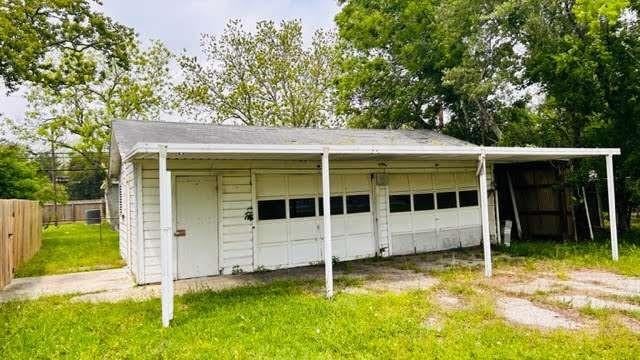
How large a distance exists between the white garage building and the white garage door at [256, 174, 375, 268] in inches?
0.8

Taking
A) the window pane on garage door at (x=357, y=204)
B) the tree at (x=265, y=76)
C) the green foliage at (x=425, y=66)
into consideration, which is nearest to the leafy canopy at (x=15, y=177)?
the tree at (x=265, y=76)

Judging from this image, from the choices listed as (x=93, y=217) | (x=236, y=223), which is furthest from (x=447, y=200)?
(x=93, y=217)

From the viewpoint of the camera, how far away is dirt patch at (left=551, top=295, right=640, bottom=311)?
566cm

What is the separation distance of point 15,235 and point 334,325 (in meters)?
7.98

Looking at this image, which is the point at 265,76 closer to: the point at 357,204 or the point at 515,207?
the point at 357,204

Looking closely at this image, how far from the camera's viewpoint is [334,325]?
5180 mm

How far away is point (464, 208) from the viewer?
458 inches

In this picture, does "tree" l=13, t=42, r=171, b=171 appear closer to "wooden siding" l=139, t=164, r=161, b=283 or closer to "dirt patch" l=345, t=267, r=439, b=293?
"wooden siding" l=139, t=164, r=161, b=283

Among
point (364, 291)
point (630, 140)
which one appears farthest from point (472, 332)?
point (630, 140)

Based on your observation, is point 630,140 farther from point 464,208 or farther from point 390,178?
point 390,178

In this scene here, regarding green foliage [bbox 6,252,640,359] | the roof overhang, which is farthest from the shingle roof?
green foliage [bbox 6,252,640,359]

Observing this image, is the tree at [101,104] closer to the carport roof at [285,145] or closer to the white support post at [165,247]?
the carport roof at [285,145]

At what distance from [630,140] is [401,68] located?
8.11 m

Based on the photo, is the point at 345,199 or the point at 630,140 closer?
the point at 345,199
